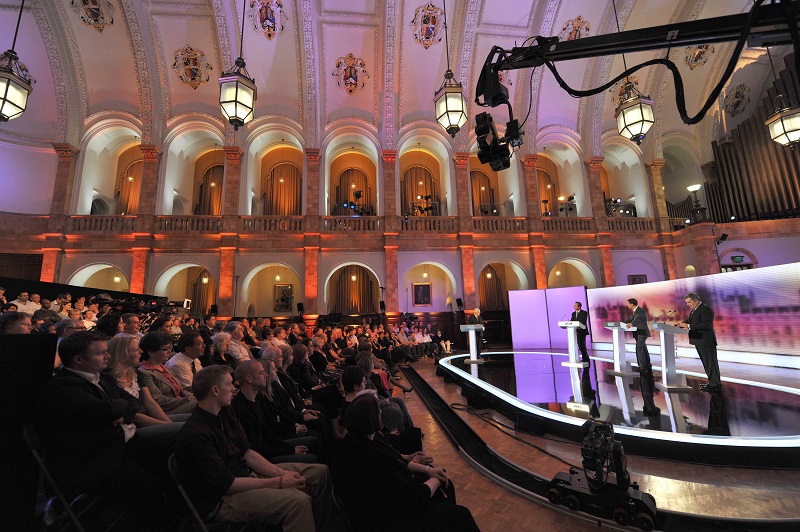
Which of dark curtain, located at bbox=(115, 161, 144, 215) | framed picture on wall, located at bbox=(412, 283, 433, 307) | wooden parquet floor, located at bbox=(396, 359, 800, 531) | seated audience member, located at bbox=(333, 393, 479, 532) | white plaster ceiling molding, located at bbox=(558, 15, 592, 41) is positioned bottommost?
wooden parquet floor, located at bbox=(396, 359, 800, 531)

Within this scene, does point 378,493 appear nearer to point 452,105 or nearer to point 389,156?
point 452,105

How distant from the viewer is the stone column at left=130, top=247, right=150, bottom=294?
12383 mm

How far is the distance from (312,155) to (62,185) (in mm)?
8638

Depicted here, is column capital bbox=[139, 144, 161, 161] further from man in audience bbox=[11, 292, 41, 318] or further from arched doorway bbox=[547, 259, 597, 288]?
arched doorway bbox=[547, 259, 597, 288]

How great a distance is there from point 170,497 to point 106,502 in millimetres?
292

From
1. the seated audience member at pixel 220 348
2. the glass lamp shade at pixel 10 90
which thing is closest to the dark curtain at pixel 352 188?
the glass lamp shade at pixel 10 90

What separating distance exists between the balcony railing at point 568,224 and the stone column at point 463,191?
3.18m


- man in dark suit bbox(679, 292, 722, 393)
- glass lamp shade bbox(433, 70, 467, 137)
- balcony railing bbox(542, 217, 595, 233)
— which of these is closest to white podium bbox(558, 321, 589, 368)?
man in dark suit bbox(679, 292, 722, 393)

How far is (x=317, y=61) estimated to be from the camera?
43.6 feet

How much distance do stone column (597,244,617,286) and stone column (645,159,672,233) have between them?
2466 mm

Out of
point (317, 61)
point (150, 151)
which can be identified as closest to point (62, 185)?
point (150, 151)

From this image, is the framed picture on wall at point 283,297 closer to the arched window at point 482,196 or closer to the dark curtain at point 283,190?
the dark curtain at point 283,190

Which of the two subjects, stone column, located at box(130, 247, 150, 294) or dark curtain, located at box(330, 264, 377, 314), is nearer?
stone column, located at box(130, 247, 150, 294)

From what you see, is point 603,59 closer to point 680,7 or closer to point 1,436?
point 680,7
